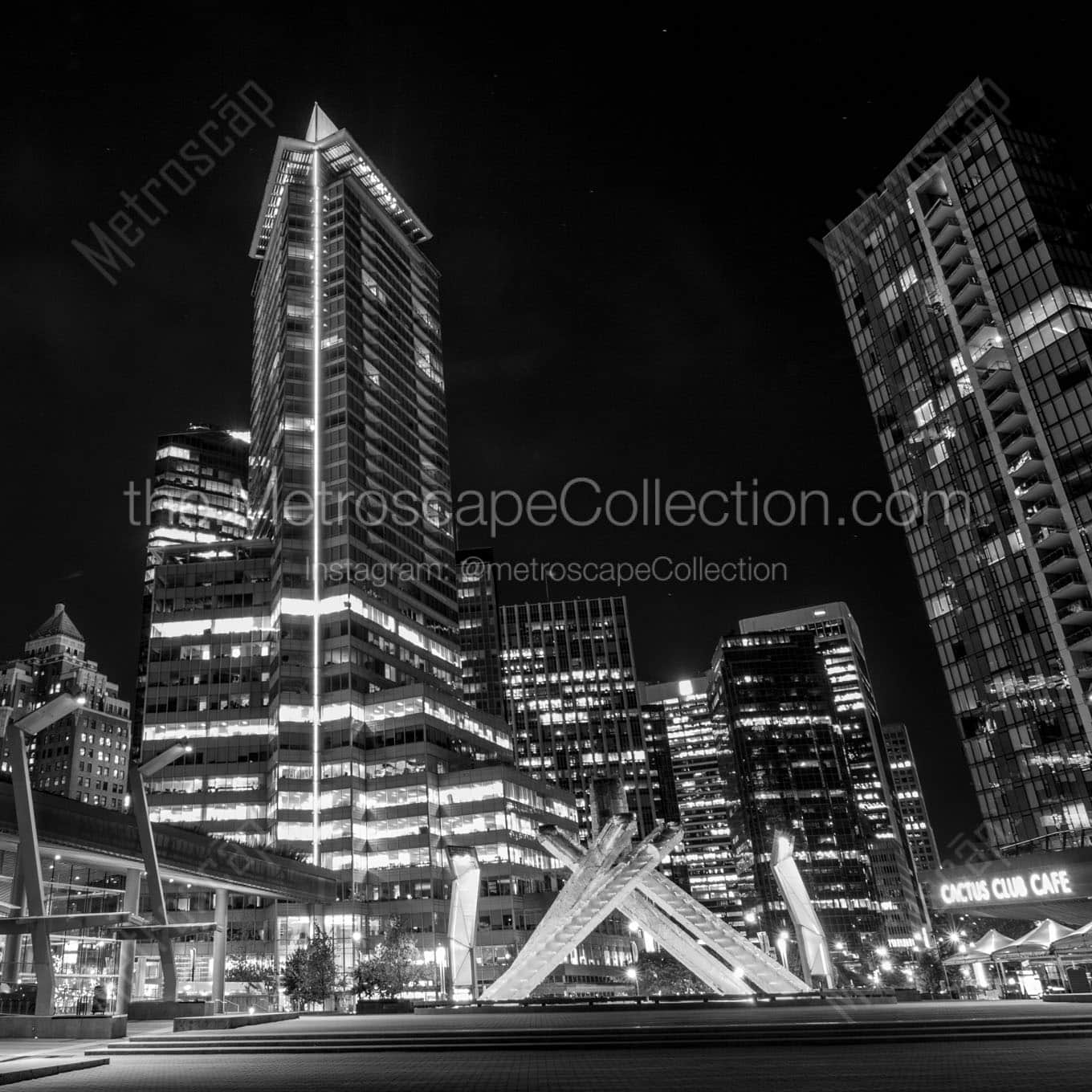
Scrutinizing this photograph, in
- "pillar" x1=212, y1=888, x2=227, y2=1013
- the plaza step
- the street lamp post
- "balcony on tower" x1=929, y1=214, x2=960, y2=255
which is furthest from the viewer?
"balcony on tower" x1=929, y1=214, x2=960, y2=255

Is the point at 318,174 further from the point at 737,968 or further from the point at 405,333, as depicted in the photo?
the point at 737,968

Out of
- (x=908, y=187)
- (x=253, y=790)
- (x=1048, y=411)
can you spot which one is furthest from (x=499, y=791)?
(x=908, y=187)

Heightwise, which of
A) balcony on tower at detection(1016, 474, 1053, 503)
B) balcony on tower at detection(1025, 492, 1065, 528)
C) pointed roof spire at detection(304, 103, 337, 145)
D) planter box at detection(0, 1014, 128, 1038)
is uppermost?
pointed roof spire at detection(304, 103, 337, 145)

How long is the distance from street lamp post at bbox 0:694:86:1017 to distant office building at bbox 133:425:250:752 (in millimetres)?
161913

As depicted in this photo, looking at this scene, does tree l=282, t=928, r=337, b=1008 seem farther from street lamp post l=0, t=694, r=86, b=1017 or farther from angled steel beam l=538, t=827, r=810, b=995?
street lamp post l=0, t=694, r=86, b=1017

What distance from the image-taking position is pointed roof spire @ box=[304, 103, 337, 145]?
156 meters

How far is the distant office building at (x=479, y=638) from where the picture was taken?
182 metres

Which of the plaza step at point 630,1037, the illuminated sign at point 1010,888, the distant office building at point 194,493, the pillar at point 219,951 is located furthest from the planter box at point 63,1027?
the distant office building at point 194,493

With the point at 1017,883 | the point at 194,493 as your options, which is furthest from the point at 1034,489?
the point at 194,493

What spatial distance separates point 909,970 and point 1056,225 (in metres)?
105

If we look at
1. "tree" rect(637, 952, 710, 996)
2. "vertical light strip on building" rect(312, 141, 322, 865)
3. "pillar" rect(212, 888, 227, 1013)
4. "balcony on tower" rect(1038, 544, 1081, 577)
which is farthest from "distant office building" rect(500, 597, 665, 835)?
"pillar" rect(212, 888, 227, 1013)

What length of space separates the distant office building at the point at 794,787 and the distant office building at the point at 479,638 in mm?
47933

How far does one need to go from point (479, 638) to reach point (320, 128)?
336ft

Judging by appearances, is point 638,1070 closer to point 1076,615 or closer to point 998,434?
point 1076,615
